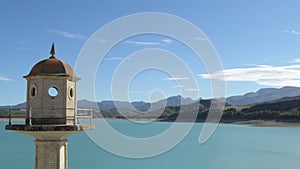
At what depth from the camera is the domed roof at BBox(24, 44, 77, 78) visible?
10805 millimetres

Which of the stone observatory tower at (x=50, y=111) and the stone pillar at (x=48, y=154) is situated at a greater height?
the stone observatory tower at (x=50, y=111)

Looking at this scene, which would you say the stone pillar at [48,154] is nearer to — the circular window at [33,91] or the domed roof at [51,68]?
the circular window at [33,91]

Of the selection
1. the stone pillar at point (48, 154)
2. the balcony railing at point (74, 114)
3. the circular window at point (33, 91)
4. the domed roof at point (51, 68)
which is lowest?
the stone pillar at point (48, 154)

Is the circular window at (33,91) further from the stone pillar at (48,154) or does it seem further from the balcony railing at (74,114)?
the stone pillar at (48,154)

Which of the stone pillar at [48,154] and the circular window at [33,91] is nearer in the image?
the circular window at [33,91]

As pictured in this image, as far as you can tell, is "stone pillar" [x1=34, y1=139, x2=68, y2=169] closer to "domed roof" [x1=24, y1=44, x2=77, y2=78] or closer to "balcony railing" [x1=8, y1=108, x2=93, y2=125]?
"balcony railing" [x1=8, y1=108, x2=93, y2=125]

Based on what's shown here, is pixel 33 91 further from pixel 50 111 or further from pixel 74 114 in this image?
pixel 74 114

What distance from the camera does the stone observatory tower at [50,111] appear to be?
10688 millimetres

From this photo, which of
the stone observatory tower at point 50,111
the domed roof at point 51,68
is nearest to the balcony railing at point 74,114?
the stone observatory tower at point 50,111

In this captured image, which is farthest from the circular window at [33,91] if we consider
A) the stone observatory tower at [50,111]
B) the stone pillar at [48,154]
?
the stone pillar at [48,154]

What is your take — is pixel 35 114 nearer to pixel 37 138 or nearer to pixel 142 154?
pixel 37 138

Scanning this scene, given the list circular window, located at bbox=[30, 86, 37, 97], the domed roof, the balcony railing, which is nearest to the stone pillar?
the balcony railing

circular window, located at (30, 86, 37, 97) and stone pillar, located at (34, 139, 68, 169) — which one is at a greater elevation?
circular window, located at (30, 86, 37, 97)

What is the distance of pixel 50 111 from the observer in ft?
35.2
